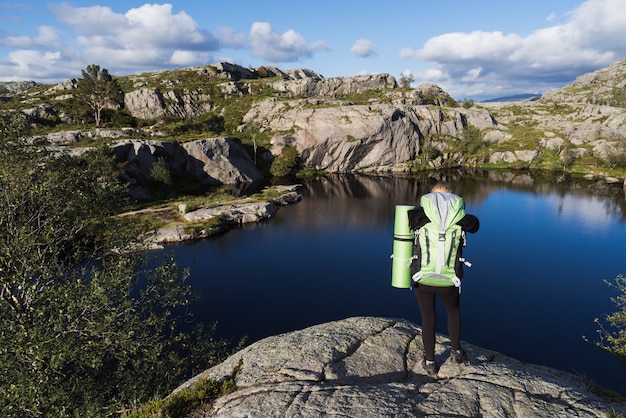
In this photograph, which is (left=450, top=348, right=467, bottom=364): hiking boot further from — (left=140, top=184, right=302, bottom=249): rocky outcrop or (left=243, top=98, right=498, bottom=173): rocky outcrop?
(left=243, top=98, right=498, bottom=173): rocky outcrop

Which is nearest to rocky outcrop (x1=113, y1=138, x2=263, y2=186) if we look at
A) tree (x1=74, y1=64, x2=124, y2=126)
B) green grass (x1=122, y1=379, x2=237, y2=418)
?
tree (x1=74, y1=64, x2=124, y2=126)

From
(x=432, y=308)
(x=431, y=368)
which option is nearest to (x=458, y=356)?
(x=431, y=368)

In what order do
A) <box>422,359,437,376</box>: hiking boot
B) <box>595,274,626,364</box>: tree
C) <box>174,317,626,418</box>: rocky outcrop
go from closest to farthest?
<box>174,317,626,418</box>: rocky outcrop, <box>422,359,437,376</box>: hiking boot, <box>595,274,626,364</box>: tree

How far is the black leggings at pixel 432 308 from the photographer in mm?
8820

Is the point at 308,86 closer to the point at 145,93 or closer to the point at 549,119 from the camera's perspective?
the point at 145,93

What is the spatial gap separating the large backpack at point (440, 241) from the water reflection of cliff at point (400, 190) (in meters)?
55.7

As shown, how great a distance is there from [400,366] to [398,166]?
4980 inches

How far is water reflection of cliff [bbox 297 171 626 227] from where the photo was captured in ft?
236

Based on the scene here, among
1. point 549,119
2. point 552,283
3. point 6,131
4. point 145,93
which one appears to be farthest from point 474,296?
point 549,119

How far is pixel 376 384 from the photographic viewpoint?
9.90m

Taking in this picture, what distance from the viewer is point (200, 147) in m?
103

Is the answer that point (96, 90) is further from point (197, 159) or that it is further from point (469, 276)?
point (469, 276)

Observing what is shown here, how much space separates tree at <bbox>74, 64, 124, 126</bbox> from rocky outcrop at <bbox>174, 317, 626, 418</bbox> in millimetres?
122316

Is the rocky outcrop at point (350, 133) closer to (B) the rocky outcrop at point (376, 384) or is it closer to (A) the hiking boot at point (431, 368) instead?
(B) the rocky outcrop at point (376, 384)
